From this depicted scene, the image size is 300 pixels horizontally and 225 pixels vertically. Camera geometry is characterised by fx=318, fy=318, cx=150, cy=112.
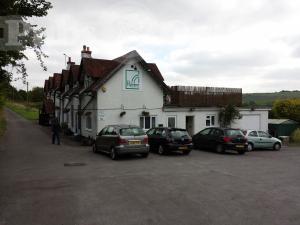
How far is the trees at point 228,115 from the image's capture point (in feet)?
86.1

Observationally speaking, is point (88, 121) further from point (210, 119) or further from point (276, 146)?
point (276, 146)

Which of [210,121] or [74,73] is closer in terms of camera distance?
[210,121]

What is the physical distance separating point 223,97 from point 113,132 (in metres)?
A: 14.3

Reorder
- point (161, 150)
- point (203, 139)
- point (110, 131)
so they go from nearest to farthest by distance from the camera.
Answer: point (110, 131) → point (161, 150) → point (203, 139)

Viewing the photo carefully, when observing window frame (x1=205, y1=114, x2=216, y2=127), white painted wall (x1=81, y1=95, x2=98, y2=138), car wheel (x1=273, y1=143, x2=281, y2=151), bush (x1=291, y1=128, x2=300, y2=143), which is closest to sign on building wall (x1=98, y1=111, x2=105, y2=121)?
white painted wall (x1=81, y1=95, x2=98, y2=138)

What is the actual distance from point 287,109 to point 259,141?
1792 centimetres

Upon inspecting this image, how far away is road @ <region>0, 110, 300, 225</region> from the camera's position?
6.72 metres

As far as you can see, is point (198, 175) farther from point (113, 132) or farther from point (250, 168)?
point (113, 132)

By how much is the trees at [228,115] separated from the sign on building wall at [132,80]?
25.2 feet

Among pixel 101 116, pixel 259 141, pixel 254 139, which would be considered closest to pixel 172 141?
Answer: pixel 101 116

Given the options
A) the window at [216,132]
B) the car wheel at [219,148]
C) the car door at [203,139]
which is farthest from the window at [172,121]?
the car wheel at [219,148]

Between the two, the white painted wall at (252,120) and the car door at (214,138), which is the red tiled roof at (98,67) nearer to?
the car door at (214,138)

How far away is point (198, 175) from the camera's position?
38.4ft

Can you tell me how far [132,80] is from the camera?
23672 mm
